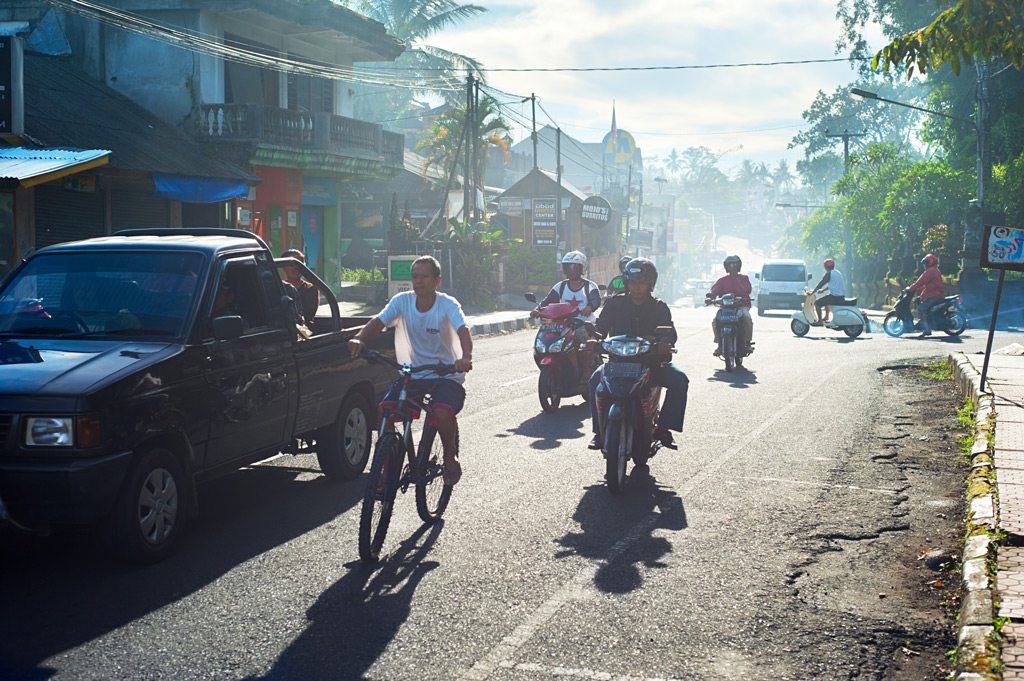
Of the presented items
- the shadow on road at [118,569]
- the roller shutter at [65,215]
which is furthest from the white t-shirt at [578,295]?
the roller shutter at [65,215]

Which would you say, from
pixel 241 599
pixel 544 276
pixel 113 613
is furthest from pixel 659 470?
pixel 544 276

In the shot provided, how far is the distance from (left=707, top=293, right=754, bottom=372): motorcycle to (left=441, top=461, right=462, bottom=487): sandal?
33.6 feet

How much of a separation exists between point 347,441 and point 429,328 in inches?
76.0

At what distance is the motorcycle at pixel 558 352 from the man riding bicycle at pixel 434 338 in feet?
17.4

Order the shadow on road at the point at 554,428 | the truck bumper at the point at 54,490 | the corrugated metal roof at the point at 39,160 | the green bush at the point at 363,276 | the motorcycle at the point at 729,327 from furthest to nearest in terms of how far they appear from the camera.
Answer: the green bush at the point at 363,276, the motorcycle at the point at 729,327, the corrugated metal roof at the point at 39,160, the shadow on road at the point at 554,428, the truck bumper at the point at 54,490

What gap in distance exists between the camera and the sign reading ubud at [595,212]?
180 ft

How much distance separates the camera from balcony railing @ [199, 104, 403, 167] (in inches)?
Answer: 968

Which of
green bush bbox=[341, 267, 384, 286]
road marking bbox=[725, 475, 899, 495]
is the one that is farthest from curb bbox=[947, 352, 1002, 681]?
green bush bbox=[341, 267, 384, 286]

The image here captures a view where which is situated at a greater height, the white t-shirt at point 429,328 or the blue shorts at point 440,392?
the white t-shirt at point 429,328

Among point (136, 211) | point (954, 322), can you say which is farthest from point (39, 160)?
point (954, 322)

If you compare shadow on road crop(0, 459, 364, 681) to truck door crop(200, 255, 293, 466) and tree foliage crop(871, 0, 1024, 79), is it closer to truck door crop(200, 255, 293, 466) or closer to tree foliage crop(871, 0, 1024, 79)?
truck door crop(200, 255, 293, 466)

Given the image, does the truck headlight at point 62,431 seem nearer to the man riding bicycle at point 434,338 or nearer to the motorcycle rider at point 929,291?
the man riding bicycle at point 434,338

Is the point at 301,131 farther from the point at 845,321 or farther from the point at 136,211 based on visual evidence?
the point at 845,321

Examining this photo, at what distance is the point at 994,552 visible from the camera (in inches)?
230
